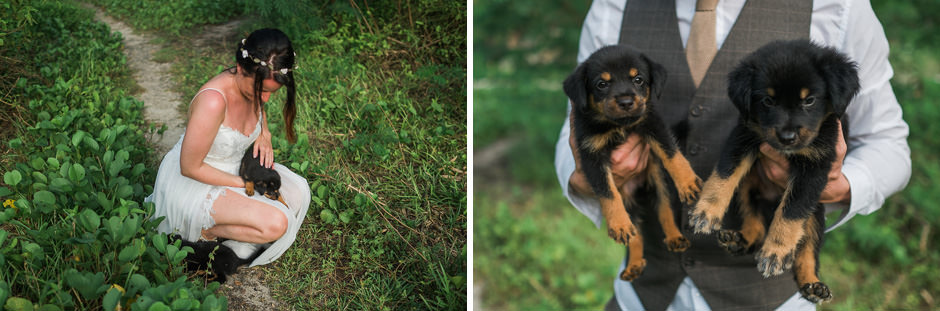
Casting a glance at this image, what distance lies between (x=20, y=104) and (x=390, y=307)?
181 centimetres

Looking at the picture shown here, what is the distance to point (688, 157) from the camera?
1.90 metres

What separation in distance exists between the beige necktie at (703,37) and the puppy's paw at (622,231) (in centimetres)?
45

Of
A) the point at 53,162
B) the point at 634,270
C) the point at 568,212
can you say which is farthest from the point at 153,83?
the point at 568,212

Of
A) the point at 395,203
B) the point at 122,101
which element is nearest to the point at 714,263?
the point at 395,203

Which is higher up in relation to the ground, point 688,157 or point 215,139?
point 688,157

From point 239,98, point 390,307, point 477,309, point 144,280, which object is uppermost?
point 239,98

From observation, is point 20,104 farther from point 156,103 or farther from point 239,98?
point 239,98

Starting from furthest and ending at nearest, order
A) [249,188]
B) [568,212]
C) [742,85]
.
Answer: [568,212]
[249,188]
[742,85]

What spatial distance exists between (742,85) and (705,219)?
0.36 meters

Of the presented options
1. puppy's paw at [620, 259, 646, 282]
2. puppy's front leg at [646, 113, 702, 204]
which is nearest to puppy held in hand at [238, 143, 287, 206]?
puppy's paw at [620, 259, 646, 282]

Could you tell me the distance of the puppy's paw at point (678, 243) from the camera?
1.87 meters

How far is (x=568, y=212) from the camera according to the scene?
598 cm

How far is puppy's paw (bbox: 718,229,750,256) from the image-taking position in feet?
5.60

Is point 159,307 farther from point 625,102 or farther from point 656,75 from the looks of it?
point 656,75
